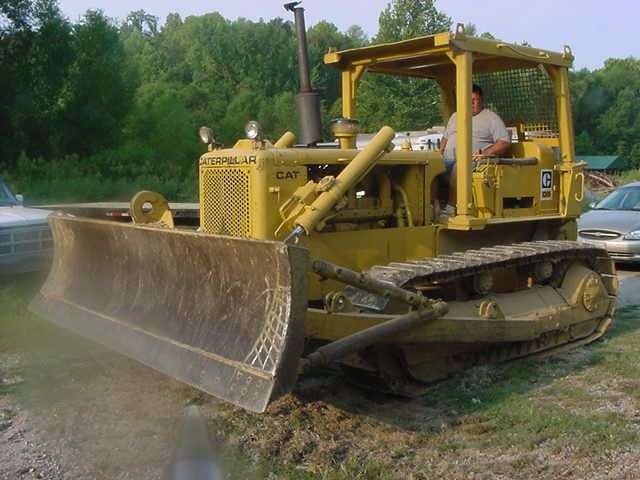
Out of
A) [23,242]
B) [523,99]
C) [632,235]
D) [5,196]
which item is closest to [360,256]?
[523,99]

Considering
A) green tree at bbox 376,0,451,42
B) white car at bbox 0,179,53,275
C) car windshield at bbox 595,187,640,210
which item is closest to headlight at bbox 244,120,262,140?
white car at bbox 0,179,53,275

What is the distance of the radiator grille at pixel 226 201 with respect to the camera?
5.65 meters

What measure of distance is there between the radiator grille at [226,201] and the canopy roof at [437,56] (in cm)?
194

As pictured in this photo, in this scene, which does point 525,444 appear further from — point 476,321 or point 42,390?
point 42,390

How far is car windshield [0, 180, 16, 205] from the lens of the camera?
33.5 feet

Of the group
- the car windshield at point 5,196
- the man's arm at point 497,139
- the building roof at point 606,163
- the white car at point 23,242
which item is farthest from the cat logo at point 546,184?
the building roof at point 606,163

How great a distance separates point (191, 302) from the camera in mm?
→ 5215

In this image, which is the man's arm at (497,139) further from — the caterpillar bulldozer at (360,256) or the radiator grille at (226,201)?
the radiator grille at (226,201)

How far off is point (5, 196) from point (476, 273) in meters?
6.84

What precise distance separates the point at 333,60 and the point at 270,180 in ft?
7.39

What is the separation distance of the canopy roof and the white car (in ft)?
13.3

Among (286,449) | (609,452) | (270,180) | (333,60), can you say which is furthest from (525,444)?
(333,60)

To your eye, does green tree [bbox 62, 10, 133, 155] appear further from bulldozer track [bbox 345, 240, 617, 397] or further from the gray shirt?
bulldozer track [bbox 345, 240, 617, 397]

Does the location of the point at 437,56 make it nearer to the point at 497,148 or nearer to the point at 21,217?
the point at 497,148
